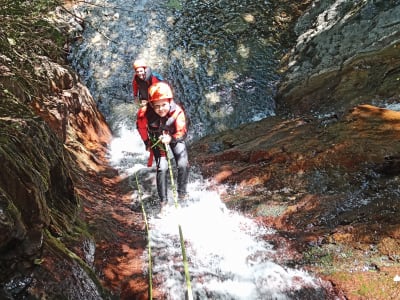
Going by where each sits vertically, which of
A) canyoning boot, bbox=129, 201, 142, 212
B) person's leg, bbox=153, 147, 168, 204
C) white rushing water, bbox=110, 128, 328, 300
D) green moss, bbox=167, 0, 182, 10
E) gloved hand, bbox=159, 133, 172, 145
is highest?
green moss, bbox=167, 0, 182, 10

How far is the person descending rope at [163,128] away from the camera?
567 cm

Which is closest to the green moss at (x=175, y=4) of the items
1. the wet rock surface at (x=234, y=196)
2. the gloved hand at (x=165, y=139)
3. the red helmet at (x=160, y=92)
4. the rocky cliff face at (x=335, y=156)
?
the rocky cliff face at (x=335, y=156)

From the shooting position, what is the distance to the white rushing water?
171 inches

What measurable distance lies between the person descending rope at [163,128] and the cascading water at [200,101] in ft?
2.46

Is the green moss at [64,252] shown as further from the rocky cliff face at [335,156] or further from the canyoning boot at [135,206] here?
the canyoning boot at [135,206]

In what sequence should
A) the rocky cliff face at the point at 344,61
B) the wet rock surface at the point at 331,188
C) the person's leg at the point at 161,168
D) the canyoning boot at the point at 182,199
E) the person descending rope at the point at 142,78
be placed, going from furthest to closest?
the rocky cliff face at the point at 344,61 < the person descending rope at the point at 142,78 < the canyoning boot at the point at 182,199 < the person's leg at the point at 161,168 < the wet rock surface at the point at 331,188

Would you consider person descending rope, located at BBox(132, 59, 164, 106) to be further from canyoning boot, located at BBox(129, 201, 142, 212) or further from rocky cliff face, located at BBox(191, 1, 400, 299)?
canyoning boot, located at BBox(129, 201, 142, 212)

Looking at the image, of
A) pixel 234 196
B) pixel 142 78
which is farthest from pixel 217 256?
pixel 142 78

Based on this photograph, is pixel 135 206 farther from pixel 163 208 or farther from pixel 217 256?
pixel 217 256

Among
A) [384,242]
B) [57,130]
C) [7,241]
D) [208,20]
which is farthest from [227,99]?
[7,241]

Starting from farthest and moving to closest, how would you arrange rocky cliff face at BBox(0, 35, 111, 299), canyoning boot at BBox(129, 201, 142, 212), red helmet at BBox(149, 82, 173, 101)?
canyoning boot at BBox(129, 201, 142, 212) < red helmet at BBox(149, 82, 173, 101) < rocky cliff face at BBox(0, 35, 111, 299)

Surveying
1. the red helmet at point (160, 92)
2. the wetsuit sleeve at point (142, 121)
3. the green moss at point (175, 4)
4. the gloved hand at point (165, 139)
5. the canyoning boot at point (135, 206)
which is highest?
the green moss at point (175, 4)

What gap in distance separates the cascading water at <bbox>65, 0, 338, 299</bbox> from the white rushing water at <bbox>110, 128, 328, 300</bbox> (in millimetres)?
12

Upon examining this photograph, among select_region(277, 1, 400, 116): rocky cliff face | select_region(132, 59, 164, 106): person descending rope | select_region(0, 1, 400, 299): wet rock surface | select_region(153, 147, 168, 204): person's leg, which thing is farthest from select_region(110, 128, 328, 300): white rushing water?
select_region(277, 1, 400, 116): rocky cliff face
